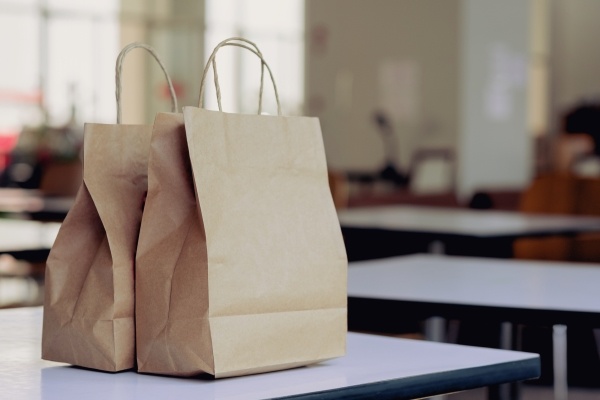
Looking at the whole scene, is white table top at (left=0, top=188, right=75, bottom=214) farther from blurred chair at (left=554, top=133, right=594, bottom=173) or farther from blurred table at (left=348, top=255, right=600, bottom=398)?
blurred chair at (left=554, top=133, right=594, bottom=173)

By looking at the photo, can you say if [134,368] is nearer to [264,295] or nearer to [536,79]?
[264,295]

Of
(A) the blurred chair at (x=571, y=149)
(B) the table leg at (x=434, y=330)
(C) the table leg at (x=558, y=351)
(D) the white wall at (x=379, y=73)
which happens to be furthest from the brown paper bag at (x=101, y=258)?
(A) the blurred chair at (x=571, y=149)

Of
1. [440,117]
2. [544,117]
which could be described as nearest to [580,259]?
[440,117]

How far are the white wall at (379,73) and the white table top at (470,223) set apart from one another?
253 inches

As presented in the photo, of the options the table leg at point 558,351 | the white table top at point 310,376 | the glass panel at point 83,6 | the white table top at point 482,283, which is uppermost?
the glass panel at point 83,6

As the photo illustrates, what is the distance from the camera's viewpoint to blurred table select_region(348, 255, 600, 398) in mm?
1333

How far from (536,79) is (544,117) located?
523 mm

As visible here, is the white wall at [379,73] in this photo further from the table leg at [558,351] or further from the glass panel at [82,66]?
the table leg at [558,351]

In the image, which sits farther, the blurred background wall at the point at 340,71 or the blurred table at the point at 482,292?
the blurred background wall at the point at 340,71

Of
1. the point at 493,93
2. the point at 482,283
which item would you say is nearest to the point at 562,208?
the point at 482,283

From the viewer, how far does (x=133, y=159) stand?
3.13 feet

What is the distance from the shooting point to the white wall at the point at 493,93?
9805 millimetres

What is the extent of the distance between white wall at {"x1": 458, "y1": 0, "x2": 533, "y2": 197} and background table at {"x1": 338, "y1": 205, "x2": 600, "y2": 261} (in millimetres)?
6452

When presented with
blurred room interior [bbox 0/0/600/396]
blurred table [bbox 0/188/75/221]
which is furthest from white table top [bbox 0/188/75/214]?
blurred room interior [bbox 0/0/600/396]
